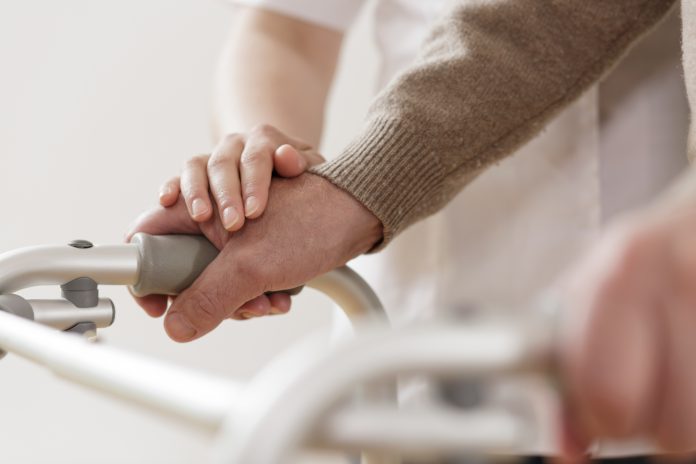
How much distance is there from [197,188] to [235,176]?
3cm

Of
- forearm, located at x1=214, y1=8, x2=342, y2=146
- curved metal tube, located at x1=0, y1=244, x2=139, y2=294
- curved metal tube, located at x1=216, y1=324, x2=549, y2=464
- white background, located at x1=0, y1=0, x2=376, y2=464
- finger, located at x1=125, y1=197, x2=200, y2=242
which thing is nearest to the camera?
curved metal tube, located at x1=216, y1=324, x2=549, y2=464

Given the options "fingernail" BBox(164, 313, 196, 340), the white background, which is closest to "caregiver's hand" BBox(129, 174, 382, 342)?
"fingernail" BBox(164, 313, 196, 340)

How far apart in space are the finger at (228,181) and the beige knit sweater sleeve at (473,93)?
0.06m

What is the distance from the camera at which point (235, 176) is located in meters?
0.62

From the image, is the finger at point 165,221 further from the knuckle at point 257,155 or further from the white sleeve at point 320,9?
the white sleeve at point 320,9

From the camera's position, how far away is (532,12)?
→ 27.1 inches

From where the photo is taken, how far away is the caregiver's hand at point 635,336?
21 cm

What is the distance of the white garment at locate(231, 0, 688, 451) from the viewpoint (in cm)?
94

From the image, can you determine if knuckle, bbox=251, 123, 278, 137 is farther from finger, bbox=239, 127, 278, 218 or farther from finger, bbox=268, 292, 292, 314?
finger, bbox=268, 292, 292, 314

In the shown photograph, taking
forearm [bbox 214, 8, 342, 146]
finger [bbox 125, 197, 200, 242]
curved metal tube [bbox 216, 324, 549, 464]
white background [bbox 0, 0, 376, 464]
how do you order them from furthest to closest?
white background [bbox 0, 0, 376, 464] → forearm [bbox 214, 8, 342, 146] → finger [bbox 125, 197, 200, 242] → curved metal tube [bbox 216, 324, 549, 464]

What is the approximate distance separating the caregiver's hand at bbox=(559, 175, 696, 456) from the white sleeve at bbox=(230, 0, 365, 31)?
822 mm

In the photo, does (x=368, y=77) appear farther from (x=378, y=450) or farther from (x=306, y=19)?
(x=378, y=450)

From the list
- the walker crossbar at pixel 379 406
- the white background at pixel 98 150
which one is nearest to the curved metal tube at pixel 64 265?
the walker crossbar at pixel 379 406

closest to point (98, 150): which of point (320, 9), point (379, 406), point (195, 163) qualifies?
point (320, 9)
